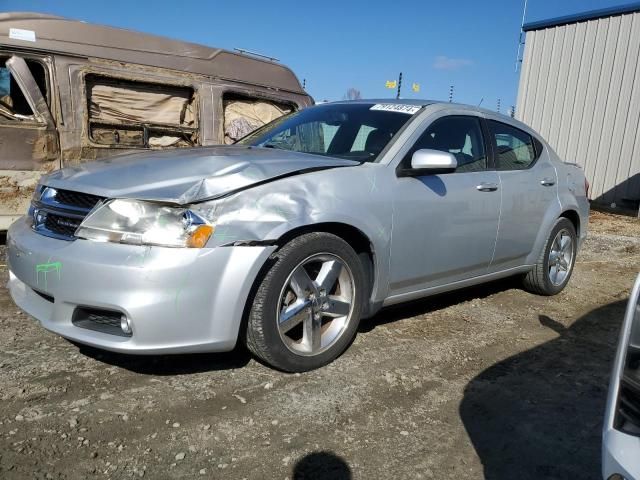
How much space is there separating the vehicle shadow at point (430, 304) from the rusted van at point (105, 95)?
3316 mm

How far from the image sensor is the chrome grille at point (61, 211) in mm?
2816

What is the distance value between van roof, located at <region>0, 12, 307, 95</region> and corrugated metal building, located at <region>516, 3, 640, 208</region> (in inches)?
312

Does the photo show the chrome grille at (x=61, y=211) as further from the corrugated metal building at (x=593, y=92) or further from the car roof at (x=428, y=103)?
the corrugated metal building at (x=593, y=92)

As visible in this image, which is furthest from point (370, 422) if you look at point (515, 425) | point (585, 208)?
point (585, 208)

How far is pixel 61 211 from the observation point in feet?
9.52

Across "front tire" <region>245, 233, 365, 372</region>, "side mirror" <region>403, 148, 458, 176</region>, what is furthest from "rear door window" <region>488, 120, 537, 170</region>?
"front tire" <region>245, 233, 365, 372</region>

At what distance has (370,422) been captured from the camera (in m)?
2.70

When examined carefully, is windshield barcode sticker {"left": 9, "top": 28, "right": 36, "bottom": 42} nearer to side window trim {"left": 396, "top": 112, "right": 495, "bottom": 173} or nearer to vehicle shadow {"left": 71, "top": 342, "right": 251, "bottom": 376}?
vehicle shadow {"left": 71, "top": 342, "right": 251, "bottom": 376}

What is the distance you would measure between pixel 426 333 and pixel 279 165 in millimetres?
1676

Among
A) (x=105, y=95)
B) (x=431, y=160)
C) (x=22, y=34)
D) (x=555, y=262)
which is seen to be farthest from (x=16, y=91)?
(x=555, y=262)

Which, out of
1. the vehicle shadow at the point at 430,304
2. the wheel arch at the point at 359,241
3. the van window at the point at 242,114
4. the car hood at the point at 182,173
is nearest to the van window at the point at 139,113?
the van window at the point at 242,114

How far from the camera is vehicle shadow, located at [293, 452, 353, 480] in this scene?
2.26m

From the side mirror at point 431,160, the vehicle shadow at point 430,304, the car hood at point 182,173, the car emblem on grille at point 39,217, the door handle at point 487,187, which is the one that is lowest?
the vehicle shadow at point 430,304

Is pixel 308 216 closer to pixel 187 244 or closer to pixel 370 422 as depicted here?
pixel 187 244
